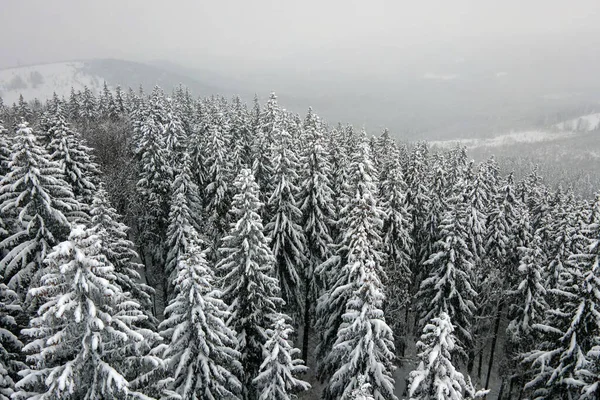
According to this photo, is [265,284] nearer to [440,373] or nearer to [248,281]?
[248,281]

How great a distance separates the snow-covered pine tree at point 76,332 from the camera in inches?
349

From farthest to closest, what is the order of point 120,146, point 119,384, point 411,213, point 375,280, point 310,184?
point 120,146 → point 411,213 → point 310,184 → point 375,280 → point 119,384

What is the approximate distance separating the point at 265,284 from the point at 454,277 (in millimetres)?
13043

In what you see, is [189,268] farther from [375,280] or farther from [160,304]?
[160,304]

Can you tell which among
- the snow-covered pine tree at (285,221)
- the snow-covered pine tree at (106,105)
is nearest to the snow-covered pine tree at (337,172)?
the snow-covered pine tree at (285,221)

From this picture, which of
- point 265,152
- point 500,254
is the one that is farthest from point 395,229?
point 265,152

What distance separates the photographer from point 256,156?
31.6 metres

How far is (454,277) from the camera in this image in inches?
963

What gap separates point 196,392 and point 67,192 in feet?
33.7

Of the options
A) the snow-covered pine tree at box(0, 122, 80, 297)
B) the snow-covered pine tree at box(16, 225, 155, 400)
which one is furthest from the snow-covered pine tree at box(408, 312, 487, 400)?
the snow-covered pine tree at box(0, 122, 80, 297)

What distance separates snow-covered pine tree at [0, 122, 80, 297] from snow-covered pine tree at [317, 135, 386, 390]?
42.6ft

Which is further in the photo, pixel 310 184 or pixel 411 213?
pixel 411 213

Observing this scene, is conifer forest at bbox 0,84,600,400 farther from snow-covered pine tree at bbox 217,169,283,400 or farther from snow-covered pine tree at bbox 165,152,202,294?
snow-covered pine tree at bbox 165,152,202,294

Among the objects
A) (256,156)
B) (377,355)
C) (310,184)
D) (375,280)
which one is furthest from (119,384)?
(256,156)
